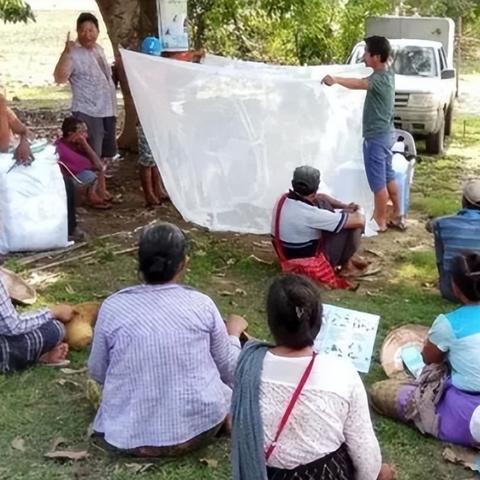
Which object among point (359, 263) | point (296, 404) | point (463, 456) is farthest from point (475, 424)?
point (359, 263)

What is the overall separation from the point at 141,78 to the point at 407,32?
1016cm

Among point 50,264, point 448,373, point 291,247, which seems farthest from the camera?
point 50,264

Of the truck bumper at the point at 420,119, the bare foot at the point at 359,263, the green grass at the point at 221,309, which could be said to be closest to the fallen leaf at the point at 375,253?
the green grass at the point at 221,309

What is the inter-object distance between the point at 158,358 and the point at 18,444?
89 cm

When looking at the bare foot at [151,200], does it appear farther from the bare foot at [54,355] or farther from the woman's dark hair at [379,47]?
the bare foot at [54,355]

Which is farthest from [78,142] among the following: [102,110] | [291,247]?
[291,247]

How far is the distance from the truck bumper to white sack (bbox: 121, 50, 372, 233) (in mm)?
5125

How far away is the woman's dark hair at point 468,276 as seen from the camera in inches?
155

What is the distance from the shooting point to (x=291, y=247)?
6.23 metres

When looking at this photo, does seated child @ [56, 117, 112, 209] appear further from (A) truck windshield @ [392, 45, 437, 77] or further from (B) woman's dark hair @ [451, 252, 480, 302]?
(A) truck windshield @ [392, 45, 437, 77]

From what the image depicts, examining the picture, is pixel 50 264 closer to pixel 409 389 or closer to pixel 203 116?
pixel 203 116

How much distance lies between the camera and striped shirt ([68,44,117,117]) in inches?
316

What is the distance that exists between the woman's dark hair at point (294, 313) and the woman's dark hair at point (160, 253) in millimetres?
942

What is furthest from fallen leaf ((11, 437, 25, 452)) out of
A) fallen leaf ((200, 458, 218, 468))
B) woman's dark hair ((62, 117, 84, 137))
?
woman's dark hair ((62, 117, 84, 137))
